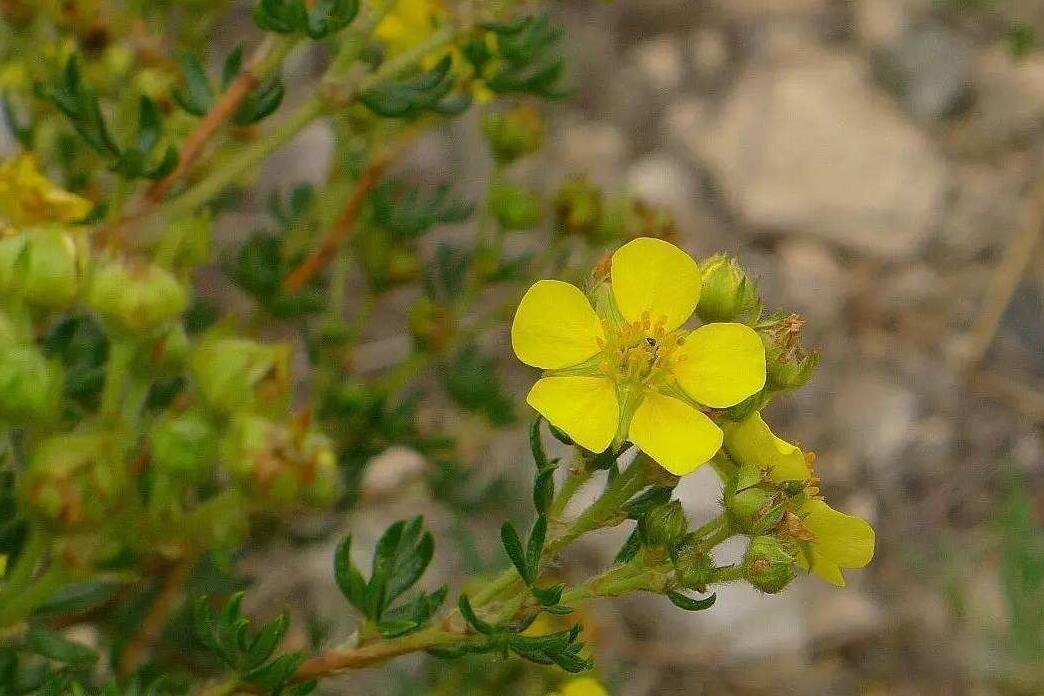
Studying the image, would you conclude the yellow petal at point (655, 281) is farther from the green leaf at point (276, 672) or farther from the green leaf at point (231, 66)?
the green leaf at point (231, 66)

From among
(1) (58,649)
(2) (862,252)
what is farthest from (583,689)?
(2) (862,252)

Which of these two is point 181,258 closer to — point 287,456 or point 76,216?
point 76,216

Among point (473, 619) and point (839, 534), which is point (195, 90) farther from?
point (839, 534)

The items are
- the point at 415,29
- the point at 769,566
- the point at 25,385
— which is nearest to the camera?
the point at 769,566

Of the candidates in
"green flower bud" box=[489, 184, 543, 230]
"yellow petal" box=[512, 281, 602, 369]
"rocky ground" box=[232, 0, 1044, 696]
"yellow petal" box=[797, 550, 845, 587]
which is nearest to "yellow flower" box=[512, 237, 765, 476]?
"yellow petal" box=[512, 281, 602, 369]

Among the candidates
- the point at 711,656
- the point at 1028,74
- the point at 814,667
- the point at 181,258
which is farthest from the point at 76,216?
the point at 1028,74

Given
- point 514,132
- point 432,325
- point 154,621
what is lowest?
point 154,621
